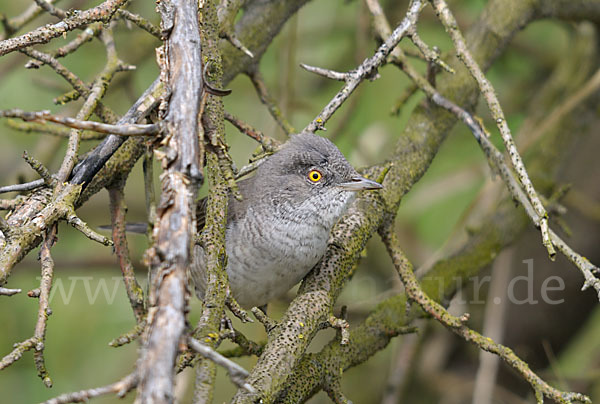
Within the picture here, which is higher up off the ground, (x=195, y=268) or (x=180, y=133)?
(x=195, y=268)

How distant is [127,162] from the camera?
271 centimetres

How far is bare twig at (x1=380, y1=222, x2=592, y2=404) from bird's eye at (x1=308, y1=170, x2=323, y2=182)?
0.49m

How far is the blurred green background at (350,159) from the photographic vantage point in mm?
4742

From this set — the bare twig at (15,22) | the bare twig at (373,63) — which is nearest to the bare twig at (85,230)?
the bare twig at (373,63)

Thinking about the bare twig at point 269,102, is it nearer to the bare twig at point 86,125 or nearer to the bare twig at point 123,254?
the bare twig at point 123,254

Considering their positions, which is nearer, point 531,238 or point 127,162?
point 127,162

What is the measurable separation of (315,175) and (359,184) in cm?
38

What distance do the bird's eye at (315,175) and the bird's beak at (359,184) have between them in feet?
0.59

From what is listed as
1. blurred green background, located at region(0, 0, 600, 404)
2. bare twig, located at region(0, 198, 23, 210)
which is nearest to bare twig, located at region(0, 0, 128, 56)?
→ bare twig, located at region(0, 198, 23, 210)

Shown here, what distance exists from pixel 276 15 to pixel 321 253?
48.6 inches

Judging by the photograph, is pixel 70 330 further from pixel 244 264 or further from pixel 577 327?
pixel 577 327

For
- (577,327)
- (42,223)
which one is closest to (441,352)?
(577,327)

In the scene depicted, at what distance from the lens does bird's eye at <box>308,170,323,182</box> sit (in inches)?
128

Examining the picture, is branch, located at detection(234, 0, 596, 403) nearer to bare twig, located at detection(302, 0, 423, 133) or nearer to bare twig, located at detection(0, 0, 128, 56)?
bare twig, located at detection(302, 0, 423, 133)
